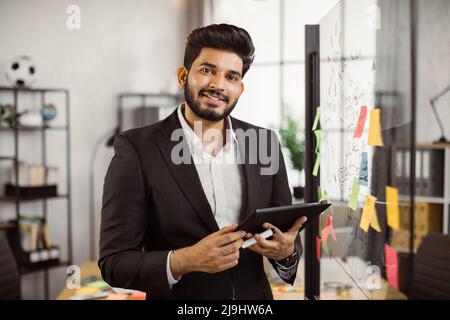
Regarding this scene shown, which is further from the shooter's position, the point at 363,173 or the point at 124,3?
the point at 124,3

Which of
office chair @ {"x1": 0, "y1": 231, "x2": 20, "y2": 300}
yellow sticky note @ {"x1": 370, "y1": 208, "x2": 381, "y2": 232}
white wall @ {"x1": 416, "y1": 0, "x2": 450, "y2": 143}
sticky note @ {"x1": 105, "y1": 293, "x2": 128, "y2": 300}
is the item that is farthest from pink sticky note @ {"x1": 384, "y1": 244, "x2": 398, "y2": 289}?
white wall @ {"x1": 416, "y1": 0, "x2": 450, "y2": 143}

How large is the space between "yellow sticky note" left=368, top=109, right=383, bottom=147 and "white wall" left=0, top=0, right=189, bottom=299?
652 mm

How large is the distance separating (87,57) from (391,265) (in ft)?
5.44

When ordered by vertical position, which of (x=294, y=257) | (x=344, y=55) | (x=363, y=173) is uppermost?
(x=344, y=55)

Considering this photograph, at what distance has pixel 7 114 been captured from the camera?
337cm

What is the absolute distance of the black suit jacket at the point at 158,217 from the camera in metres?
1.25

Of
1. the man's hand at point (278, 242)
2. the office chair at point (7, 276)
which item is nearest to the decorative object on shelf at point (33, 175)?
the office chair at point (7, 276)

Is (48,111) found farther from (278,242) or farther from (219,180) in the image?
(278,242)

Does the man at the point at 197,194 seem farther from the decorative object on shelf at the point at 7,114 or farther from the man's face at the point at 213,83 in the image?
the decorative object on shelf at the point at 7,114

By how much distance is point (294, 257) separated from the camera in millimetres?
1418

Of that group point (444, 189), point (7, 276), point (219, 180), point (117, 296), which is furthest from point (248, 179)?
point (444, 189)
